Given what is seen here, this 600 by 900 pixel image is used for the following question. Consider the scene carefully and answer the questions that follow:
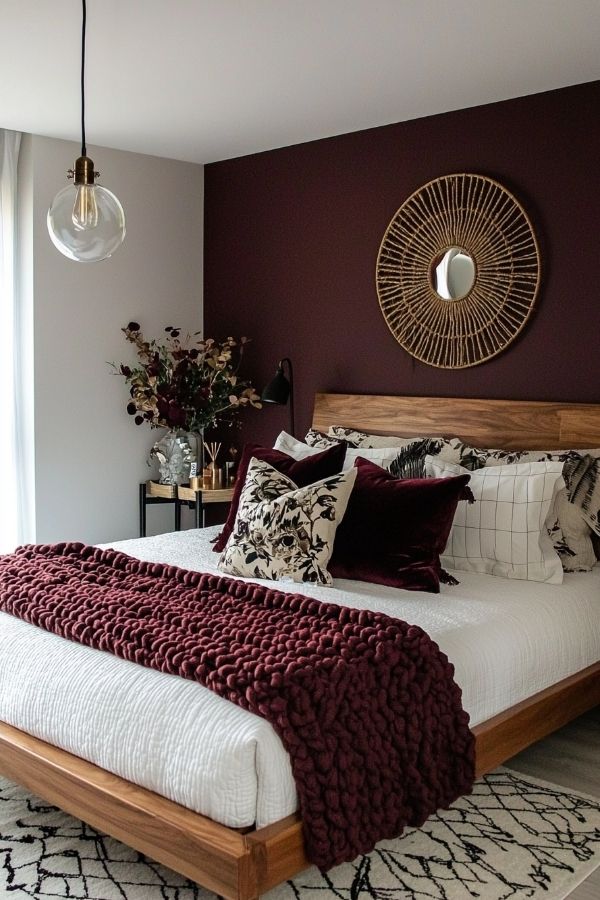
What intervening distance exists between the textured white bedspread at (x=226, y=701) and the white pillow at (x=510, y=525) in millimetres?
Answer: 76

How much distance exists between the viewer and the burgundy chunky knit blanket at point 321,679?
2.27 metres

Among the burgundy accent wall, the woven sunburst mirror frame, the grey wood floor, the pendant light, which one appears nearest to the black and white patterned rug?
the grey wood floor

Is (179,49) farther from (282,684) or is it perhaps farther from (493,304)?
(282,684)

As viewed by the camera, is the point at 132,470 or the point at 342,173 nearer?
the point at 342,173

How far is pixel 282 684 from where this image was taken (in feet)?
7.54

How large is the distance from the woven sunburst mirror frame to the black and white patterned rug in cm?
203

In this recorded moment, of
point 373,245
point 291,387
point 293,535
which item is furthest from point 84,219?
point 291,387

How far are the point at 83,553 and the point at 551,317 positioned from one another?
6.85 feet

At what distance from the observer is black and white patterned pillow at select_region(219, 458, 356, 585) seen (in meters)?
3.35

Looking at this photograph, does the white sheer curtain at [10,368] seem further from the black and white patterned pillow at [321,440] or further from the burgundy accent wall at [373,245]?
the black and white patterned pillow at [321,440]

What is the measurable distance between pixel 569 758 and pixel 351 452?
60.6 inches

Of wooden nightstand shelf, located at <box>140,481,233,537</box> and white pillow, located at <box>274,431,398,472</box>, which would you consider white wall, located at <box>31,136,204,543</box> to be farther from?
white pillow, located at <box>274,431,398,472</box>

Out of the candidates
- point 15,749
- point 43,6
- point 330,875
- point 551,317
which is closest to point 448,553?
point 551,317

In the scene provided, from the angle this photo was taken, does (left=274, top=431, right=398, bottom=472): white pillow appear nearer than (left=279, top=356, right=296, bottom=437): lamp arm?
Yes
